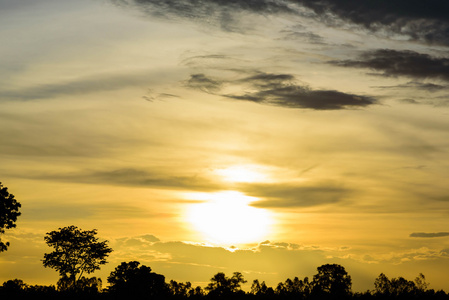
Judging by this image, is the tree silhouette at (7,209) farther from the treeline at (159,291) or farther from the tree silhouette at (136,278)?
the tree silhouette at (136,278)

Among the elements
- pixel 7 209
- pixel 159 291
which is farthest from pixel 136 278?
pixel 7 209

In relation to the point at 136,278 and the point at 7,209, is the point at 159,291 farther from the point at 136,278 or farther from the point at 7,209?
the point at 7,209

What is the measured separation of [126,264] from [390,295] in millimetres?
118452

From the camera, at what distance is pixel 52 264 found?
123m

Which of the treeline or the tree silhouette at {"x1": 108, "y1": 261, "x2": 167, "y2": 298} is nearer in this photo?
the treeline

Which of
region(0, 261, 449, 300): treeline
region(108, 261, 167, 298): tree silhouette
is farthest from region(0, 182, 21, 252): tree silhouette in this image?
region(108, 261, 167, 298): tree silhouette

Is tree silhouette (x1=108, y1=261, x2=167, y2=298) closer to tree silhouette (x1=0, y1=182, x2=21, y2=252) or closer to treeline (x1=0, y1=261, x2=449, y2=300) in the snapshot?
treeline (x1=0, y1=261, x2=449, y2=300)

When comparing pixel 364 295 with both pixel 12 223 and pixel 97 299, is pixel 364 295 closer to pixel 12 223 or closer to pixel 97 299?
pixel 97 299

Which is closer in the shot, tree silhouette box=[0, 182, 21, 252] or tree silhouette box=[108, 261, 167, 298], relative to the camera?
tree silhouette box=[0, 182, 21, 252]

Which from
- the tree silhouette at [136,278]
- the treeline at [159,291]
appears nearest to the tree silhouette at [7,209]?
the treeline at [159,291]

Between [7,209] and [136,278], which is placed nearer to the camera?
[7,209]

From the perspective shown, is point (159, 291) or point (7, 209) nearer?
point (7, 209)

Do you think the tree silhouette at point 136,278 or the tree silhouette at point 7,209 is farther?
the tree silhouette at point 136,278

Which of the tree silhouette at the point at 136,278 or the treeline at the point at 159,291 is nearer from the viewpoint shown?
the treeline at the point at 159,291
